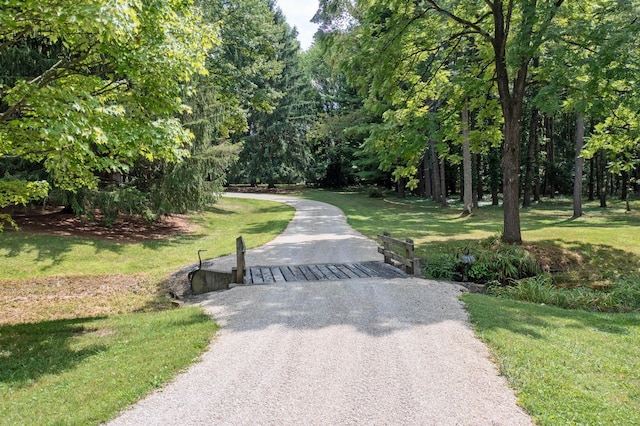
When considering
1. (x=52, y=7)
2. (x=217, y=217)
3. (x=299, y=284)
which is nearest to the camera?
(x=52, y=7)

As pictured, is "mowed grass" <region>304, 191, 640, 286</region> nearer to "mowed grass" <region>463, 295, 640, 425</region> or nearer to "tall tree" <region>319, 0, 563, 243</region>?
"tall tree" <region>319, 0, 563, 243</region>

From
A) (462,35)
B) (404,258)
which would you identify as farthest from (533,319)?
(462,35)

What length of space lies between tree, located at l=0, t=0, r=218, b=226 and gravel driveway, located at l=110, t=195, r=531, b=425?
3.13 meters

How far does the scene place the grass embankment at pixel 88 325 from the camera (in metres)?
4.30

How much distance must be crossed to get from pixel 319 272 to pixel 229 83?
38.8ft

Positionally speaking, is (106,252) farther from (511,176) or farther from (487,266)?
(511,176)

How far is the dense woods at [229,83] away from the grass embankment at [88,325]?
216 cm

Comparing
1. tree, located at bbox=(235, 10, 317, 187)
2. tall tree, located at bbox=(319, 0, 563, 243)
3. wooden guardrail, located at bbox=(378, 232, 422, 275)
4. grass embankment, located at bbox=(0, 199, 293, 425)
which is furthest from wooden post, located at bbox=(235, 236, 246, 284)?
tree, located at bbox=(235, 10, 317, 187)

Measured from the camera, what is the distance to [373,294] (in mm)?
7648

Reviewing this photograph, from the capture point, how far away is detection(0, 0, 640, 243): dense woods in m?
5.71

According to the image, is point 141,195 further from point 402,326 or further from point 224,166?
point 402,326

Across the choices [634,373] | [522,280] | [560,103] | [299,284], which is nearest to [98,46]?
[299,284]

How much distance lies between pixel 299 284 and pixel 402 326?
319 cm

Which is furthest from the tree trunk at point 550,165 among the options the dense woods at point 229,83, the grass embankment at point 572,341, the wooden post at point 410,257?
the wooden post at point 410,257
